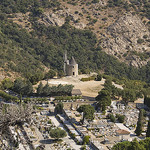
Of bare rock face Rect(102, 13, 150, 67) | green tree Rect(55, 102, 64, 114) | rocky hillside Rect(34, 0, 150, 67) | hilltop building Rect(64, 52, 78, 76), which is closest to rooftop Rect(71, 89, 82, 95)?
green tree Rect(55, 102, 64, 114)

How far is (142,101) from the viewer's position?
234 feet

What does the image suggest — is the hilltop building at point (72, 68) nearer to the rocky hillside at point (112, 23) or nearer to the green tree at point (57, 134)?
the green tree at point (57, 134)

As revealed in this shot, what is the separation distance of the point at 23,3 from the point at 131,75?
5035 cm

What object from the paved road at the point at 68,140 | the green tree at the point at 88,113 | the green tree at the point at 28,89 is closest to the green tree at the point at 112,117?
the green tree at the point at 88,113

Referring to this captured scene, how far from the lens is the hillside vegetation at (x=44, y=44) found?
102188 mm

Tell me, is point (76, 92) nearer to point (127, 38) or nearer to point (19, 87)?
point (19, 87)

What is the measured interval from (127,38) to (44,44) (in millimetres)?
32699

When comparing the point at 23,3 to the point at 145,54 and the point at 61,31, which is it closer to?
the point at 61,31

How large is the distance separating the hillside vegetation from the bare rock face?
434cm

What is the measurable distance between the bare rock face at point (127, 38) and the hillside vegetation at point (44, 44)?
4.34 meters

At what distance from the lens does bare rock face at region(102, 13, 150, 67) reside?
398ft

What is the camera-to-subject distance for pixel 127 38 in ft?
418

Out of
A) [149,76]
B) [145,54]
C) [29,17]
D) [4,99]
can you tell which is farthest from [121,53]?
[4,99]

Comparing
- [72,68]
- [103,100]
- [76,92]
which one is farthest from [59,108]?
[72,68]
